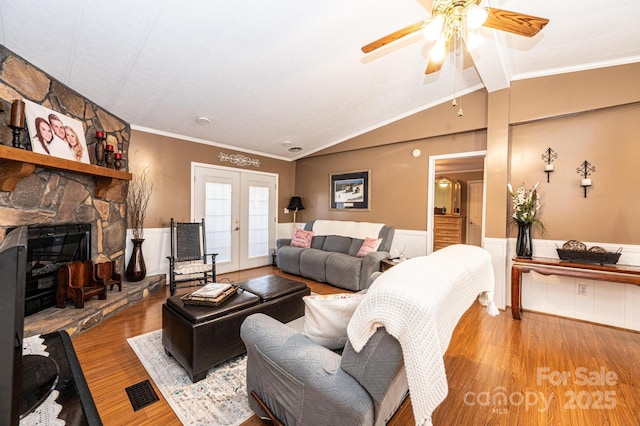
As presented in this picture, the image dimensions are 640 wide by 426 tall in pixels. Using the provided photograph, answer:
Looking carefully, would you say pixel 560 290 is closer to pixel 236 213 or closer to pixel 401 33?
pixel 401 33

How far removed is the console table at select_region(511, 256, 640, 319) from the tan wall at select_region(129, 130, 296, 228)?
4770 millimetres

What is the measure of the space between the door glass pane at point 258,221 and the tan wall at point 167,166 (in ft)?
3.47

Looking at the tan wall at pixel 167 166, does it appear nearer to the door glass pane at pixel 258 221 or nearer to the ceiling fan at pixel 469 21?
the door glass pane at pixel 258 221

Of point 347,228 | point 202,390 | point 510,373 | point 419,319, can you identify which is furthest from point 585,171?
point 202,390

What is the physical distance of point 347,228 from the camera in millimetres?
4977

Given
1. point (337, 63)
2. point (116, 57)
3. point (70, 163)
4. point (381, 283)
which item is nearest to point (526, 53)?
point (337, 63)

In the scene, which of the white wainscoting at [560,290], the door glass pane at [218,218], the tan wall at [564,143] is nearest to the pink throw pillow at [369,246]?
the tan wall at [564,143]

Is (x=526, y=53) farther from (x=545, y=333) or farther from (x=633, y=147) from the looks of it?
(x=545, y=333)

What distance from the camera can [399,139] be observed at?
445cm

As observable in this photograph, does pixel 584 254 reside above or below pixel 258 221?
below

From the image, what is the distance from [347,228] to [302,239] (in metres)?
0.91

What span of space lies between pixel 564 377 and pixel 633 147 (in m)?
2.56

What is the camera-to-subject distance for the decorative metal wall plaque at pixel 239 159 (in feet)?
16.2

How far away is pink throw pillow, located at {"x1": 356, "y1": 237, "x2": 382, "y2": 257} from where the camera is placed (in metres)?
4.25
